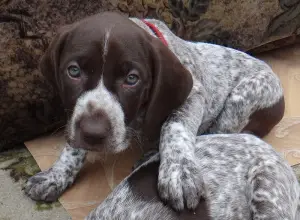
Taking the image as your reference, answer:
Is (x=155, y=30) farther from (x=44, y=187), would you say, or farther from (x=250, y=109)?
(x=44, y=187)

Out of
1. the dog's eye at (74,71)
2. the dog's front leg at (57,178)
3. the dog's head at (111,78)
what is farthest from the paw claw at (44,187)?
the dog's eye at (74,71)

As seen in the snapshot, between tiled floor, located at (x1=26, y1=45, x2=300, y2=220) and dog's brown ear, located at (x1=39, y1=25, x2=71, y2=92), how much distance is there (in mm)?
804

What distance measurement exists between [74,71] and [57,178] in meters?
0.93

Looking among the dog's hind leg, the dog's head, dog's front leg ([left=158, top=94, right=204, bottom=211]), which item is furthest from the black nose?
the dog's hind leg

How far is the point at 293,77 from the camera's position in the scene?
5305 millimetres

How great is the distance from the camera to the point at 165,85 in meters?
3.30

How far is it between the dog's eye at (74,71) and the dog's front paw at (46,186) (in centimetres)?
89

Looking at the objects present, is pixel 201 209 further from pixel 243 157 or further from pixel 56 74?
pixel 56 74

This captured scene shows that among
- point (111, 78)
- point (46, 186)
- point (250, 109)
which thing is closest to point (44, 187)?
point (46, 186)

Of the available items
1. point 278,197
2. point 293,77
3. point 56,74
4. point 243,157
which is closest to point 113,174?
point 56,74

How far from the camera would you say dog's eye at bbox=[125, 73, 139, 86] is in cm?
316

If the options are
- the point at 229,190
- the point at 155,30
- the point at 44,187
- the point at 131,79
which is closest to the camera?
the point at 229,190

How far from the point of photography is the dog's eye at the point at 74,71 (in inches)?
125

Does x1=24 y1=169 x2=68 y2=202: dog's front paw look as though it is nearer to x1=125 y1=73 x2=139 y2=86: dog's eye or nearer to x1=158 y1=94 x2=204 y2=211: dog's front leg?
x1=158 y1=94 x2=204 y2=211: dog's front leg
